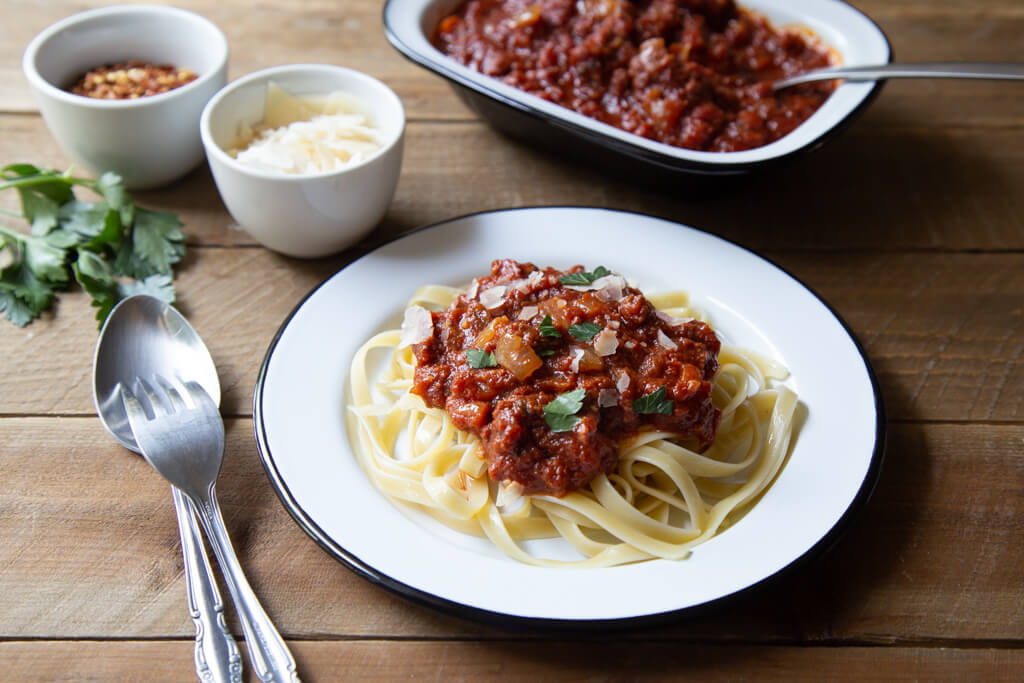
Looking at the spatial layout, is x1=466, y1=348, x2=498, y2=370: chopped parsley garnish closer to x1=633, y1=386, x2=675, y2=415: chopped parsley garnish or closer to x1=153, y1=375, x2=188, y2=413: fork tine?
x1=633, y1=386, x2=675, y2=415: chopped parsley garnish

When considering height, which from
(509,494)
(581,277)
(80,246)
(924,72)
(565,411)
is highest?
(924,72)

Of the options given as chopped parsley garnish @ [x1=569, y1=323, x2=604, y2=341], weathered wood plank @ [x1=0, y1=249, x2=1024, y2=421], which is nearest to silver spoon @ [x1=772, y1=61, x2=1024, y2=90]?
weathered wood plank @ [x1=0, y1=249, x2=1024, y2=421]

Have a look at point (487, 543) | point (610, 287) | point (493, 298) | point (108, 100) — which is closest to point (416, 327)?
point (493, 298)

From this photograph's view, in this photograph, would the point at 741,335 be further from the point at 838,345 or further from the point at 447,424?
the point at 447,424

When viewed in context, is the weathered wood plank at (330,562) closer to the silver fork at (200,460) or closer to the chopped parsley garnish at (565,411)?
the silver fork at (200,460)

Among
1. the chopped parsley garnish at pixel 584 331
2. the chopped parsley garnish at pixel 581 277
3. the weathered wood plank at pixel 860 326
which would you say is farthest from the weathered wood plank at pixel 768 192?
the chopped parsley garnish at pixel 584 331

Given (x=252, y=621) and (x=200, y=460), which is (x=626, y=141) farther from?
(x=252, y=621)
